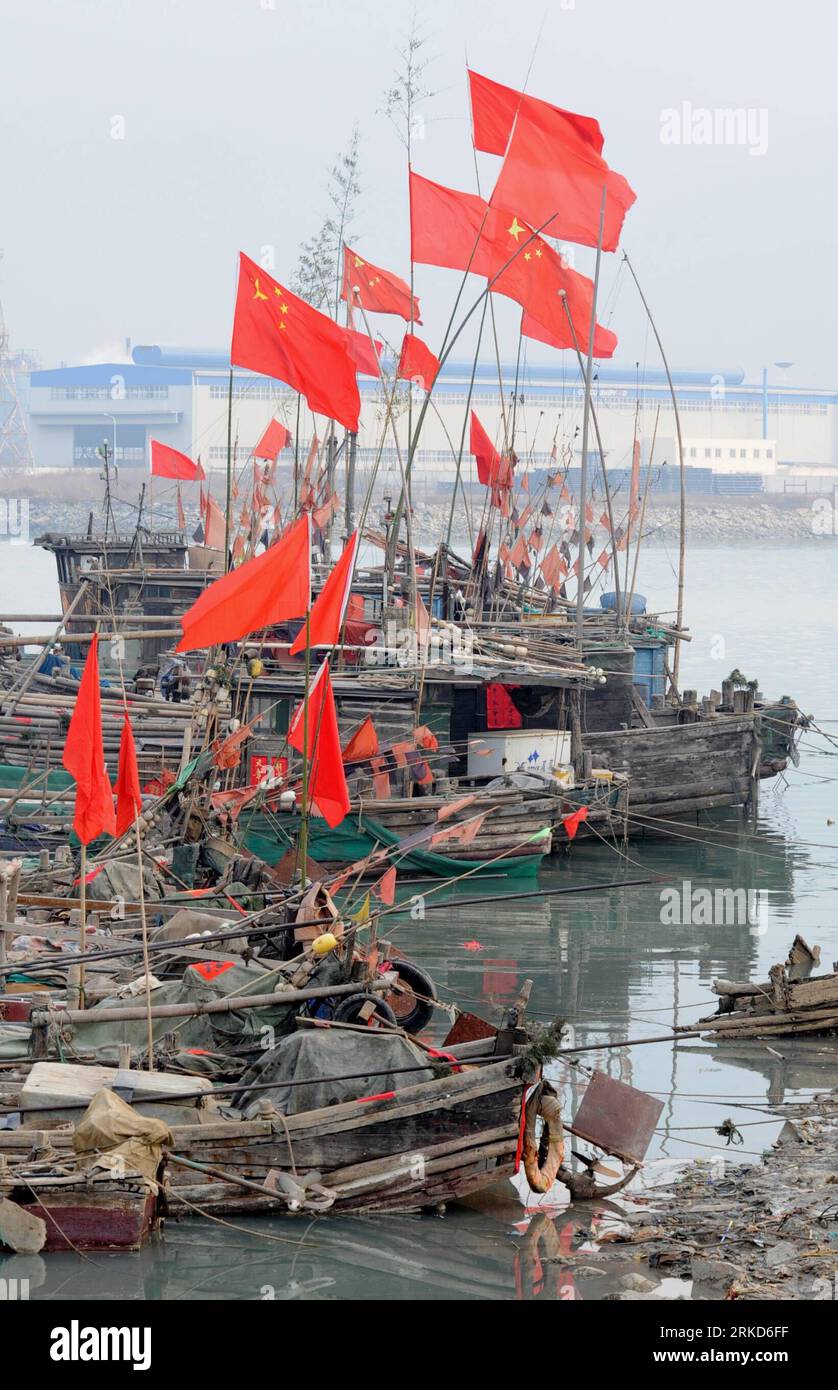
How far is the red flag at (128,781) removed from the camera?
40.0 ft

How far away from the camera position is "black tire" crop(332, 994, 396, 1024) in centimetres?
1246

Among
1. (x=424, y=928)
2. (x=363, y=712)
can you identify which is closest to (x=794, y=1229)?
(x=424, y=928)

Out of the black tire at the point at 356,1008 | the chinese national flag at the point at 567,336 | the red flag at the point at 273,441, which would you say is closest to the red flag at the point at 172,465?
the red flag at the point at 273,441

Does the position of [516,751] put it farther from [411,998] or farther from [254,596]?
[411,998]

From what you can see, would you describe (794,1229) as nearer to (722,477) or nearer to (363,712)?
(363,712)

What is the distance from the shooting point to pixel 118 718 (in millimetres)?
24719

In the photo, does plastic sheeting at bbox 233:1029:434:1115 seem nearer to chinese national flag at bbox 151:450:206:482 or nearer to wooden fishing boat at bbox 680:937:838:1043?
wooden fishing boat at bbox 680:937:838:1043

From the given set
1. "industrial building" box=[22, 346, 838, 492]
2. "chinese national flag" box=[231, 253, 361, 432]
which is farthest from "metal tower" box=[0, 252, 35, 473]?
"chinese national flag" box=[231, 253, 361, 432]

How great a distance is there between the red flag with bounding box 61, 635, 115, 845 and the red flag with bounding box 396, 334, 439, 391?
615 inches

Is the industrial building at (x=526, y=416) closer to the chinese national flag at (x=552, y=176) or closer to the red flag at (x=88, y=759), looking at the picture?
the chinese national flag at (x=552, y=176)

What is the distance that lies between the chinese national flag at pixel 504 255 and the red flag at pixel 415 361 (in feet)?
5.89

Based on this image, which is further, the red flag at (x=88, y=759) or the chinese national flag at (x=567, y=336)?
the chinese national flag at (x=567, y=336)

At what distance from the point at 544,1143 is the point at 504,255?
16585 millimetres

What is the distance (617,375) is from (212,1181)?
138294 millimetres
